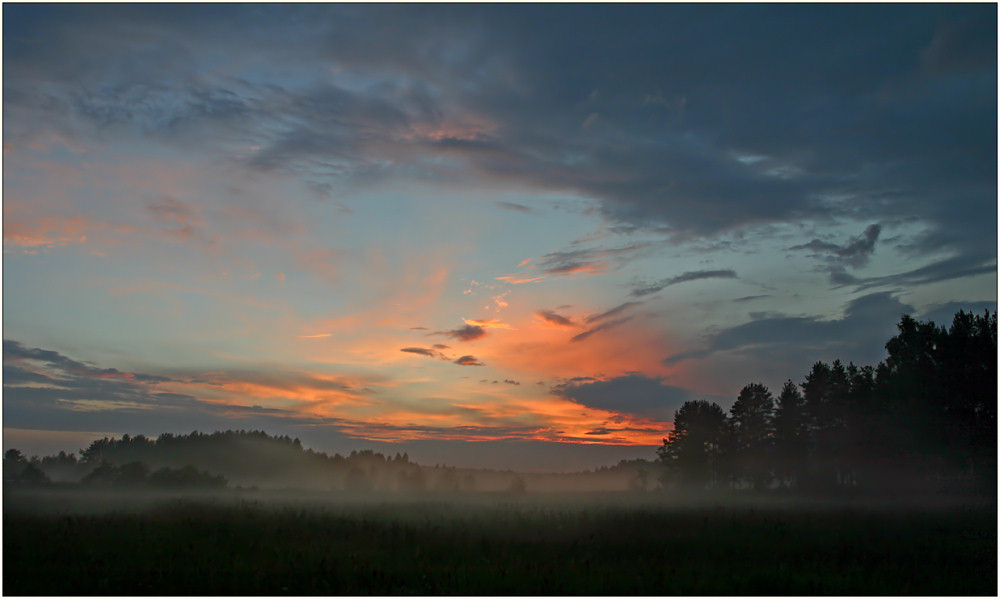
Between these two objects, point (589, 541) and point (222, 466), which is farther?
point (222, 466)

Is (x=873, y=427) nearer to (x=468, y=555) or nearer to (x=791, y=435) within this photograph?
(x=791, y=435)

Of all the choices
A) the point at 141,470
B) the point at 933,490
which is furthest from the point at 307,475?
the point at 933,490

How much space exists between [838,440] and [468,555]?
172 ft

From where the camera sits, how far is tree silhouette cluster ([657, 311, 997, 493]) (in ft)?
110

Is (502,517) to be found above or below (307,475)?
above

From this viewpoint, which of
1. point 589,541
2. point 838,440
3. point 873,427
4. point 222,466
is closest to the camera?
→ point 589,541

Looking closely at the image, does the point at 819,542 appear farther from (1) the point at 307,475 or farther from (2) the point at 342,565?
(1) the point at 307,475

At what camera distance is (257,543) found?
14.8m

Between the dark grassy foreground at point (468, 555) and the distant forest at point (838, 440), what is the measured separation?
610 inches

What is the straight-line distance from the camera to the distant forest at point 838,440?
33812 mm

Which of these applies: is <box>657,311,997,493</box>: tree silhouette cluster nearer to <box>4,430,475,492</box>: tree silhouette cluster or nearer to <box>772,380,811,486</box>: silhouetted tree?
<box>772,380,811,486</box>: silhouetted tree

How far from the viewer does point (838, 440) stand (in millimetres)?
53719

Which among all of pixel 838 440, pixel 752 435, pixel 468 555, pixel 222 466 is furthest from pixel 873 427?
pixel 222 466

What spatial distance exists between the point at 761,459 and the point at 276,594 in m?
65.5
